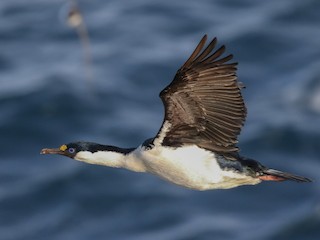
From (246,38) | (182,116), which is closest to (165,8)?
(246,38)

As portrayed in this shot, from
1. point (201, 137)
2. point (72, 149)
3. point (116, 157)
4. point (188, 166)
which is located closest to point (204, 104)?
point (201, 137)

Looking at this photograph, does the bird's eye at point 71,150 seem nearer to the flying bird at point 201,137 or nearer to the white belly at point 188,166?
the flying bird at point 201,137

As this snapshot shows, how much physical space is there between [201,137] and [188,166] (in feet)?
1.24

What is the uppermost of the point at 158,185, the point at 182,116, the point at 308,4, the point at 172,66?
the point at 308,4

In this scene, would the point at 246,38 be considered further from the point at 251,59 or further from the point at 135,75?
the point at 135,75

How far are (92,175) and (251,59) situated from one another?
559cm

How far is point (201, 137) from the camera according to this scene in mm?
14766

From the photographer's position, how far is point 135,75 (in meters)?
33.5

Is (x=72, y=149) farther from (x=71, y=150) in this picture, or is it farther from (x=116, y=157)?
(x=116, y=157)

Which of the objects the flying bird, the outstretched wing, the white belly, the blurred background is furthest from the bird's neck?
the blurred background

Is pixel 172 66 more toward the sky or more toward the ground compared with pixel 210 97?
more toward the sky

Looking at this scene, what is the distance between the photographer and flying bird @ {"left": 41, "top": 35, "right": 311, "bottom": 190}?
46.6 ft

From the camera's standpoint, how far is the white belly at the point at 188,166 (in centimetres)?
1479

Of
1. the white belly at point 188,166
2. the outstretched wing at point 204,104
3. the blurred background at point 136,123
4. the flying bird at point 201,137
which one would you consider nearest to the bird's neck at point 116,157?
the flying bird at point 201,137
